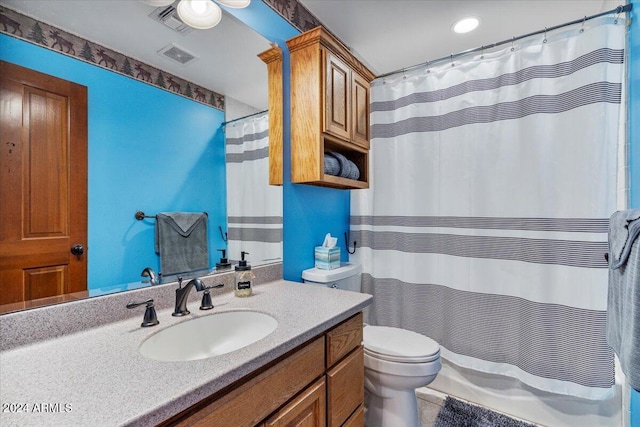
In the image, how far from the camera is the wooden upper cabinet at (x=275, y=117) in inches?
60.2

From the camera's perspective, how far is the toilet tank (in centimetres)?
160

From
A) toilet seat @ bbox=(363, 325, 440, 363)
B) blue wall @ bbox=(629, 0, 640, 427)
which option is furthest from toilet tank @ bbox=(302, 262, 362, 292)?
blue wall @ bbox=(629, 0, 640, 427)

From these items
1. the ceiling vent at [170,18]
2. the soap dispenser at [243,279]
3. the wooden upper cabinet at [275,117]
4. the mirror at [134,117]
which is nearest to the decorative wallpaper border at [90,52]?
the mirror at [134,117]

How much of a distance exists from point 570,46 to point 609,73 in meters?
0.22

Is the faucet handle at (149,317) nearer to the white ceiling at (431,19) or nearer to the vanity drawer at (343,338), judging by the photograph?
the vanity drawer at (343,338)

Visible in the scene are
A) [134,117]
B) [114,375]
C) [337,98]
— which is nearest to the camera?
[114,375]

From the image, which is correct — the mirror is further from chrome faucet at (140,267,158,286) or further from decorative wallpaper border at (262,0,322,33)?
decorative wallpaper border at (262,0,322,33)

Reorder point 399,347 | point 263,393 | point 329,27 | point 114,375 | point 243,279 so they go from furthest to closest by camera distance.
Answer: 1. point 329,27
2. point 399,347
3. point 243,279
4. point 263,393
5. point 114,375

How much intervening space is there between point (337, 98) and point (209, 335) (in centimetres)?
127

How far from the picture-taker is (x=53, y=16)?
2.72 feet

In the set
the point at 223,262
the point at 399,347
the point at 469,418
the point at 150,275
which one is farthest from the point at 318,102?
the point at 469,418

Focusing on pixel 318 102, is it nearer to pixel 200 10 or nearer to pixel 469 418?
pixel 200 10

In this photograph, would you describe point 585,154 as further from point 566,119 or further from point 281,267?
point 281,267

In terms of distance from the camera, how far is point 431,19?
5.81ft
